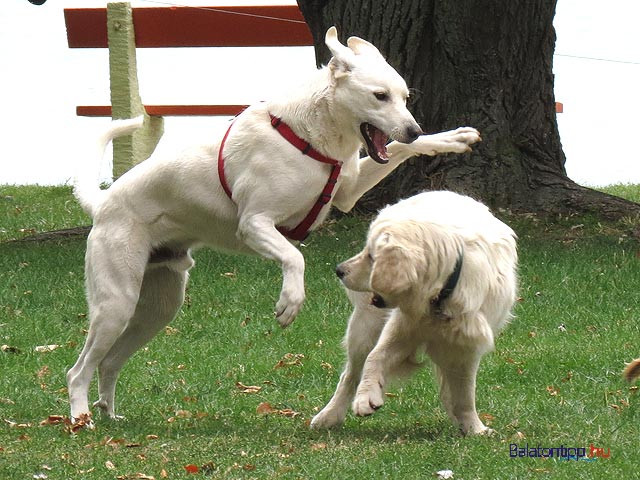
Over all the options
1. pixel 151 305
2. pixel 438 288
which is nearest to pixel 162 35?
pixel 151 305

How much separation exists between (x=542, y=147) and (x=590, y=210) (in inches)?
28.0

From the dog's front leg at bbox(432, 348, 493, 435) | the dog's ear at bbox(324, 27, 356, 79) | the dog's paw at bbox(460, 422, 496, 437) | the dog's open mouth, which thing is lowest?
the dog's paw at bbox(460, 422, 496, 437)

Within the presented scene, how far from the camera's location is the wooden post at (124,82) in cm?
1458

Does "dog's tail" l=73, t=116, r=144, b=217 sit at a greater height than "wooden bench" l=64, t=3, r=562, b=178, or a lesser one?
greater

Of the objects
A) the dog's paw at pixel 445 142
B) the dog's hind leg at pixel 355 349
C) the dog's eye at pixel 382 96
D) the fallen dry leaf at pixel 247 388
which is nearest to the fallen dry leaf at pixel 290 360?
the fallen dry leaf at pixel 247 388

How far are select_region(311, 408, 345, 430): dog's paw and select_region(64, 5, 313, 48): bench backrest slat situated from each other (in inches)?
339

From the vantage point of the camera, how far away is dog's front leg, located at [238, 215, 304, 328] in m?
6.07

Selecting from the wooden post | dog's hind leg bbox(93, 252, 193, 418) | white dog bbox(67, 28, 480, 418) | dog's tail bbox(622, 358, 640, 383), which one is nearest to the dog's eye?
white dog bbox(67, 28, 480, 418)

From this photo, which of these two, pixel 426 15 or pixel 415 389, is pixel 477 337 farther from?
pixel 426 15

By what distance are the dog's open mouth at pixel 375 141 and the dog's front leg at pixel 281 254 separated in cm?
63

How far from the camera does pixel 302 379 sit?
780cm

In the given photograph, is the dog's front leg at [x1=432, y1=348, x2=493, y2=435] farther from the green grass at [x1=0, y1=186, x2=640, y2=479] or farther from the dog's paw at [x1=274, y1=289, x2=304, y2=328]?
the dog's paw at [x1=274, y1=289, x2=304, y2=328]

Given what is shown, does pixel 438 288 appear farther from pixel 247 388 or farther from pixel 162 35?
pixel 162 35

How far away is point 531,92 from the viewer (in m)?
11.3
